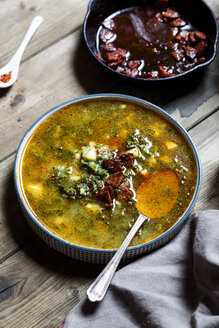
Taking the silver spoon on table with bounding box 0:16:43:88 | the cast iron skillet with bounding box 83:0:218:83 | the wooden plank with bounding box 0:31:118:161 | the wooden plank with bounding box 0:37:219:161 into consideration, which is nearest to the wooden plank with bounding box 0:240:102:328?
the wooden plank with bounding box 0:31:118:161

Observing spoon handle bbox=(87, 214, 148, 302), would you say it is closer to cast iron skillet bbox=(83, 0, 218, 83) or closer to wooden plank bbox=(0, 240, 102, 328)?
wooden plank bbox=(0, 240, 102, 328)

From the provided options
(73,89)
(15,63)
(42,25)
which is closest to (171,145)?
(73,89)

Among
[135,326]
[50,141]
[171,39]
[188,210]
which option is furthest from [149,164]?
[171,39]

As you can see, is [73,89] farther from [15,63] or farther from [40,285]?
[40,285]

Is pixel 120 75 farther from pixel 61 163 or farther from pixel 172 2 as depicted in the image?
pixel 172 2

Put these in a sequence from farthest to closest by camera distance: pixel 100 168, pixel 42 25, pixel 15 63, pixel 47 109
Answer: pixel 42 25, pixel 15 63, pixel 47 109, pixel 100 168

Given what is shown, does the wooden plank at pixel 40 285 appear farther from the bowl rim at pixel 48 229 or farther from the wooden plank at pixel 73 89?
the wooden plank at pixel 73 89

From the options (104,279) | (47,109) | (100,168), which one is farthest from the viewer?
(47,109)
